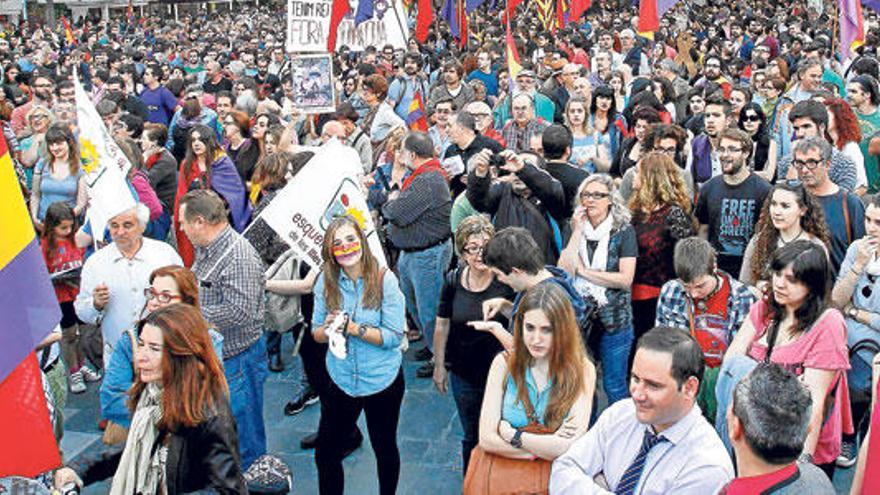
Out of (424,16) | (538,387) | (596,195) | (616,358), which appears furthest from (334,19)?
(538,387)

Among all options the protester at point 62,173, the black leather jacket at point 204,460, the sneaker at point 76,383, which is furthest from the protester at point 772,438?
the protester at point 62,173

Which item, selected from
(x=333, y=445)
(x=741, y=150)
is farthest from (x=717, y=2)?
(x=333, y=445)

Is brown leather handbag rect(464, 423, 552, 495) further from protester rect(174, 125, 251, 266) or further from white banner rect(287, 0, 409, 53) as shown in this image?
white banner rect(287, 0, 409, 53)

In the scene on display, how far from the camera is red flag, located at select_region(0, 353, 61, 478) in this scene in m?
2.56

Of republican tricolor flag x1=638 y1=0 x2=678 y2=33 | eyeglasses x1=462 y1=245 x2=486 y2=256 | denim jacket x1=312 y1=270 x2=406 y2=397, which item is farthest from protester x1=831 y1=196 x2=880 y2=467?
republican tricolor flag x1=638 y1=0 x2=678 y2=33

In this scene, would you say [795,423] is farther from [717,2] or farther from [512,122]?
[717,2]

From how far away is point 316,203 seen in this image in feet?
17.3

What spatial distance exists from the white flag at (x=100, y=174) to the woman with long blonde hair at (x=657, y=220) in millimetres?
2944

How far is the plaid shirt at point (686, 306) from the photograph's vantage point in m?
4.52

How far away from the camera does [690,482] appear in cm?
282

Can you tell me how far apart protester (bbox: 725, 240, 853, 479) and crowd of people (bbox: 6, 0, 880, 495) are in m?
0.01

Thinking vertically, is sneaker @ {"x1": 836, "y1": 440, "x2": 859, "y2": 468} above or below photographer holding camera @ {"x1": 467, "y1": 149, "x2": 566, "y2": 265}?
below

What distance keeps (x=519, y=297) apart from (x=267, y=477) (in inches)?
76.6

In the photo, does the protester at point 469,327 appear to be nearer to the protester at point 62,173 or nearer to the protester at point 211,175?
the protester at point 211,175
